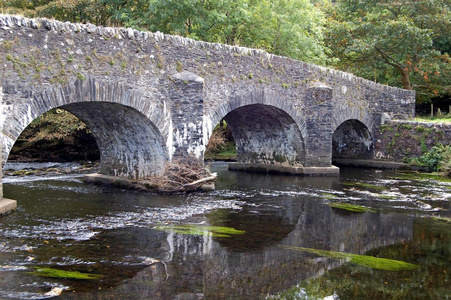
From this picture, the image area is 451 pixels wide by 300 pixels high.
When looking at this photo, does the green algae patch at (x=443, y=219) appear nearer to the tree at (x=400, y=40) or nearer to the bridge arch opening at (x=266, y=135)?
the bridge arch opening at (x=266, y=135)

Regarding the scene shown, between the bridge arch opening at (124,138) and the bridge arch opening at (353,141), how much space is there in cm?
1135

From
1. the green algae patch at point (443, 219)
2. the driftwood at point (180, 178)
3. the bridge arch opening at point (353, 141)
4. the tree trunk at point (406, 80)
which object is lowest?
the green algae patch at point (443, 219)

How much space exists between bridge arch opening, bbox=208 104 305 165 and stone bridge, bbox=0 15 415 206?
4cm

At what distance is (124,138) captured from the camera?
1412 cm

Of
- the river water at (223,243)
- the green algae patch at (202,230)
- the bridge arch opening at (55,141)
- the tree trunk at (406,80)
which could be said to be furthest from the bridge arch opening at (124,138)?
the tree trunk at (406,80)

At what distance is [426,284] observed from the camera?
21.0 ft

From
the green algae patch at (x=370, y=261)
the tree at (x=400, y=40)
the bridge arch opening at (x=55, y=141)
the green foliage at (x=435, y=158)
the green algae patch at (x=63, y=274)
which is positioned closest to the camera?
the green algae patch at (x=63, y=274)

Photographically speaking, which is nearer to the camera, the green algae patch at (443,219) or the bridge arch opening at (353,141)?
the green algae patch at (443,219)

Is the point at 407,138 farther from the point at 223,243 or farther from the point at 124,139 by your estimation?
the point at 223,243

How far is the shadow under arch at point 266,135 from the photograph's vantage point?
18172 mm

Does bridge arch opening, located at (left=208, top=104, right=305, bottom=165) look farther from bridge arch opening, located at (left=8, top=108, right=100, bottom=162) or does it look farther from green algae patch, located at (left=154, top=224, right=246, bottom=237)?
green algae patch, located at (left=154, top=224, right=246, bottom=237)

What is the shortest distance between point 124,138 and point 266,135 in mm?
6842

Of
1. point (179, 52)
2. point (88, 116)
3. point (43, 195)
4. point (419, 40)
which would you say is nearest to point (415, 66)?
point (419, 40)

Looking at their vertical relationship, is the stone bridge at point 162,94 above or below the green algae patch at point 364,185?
above
